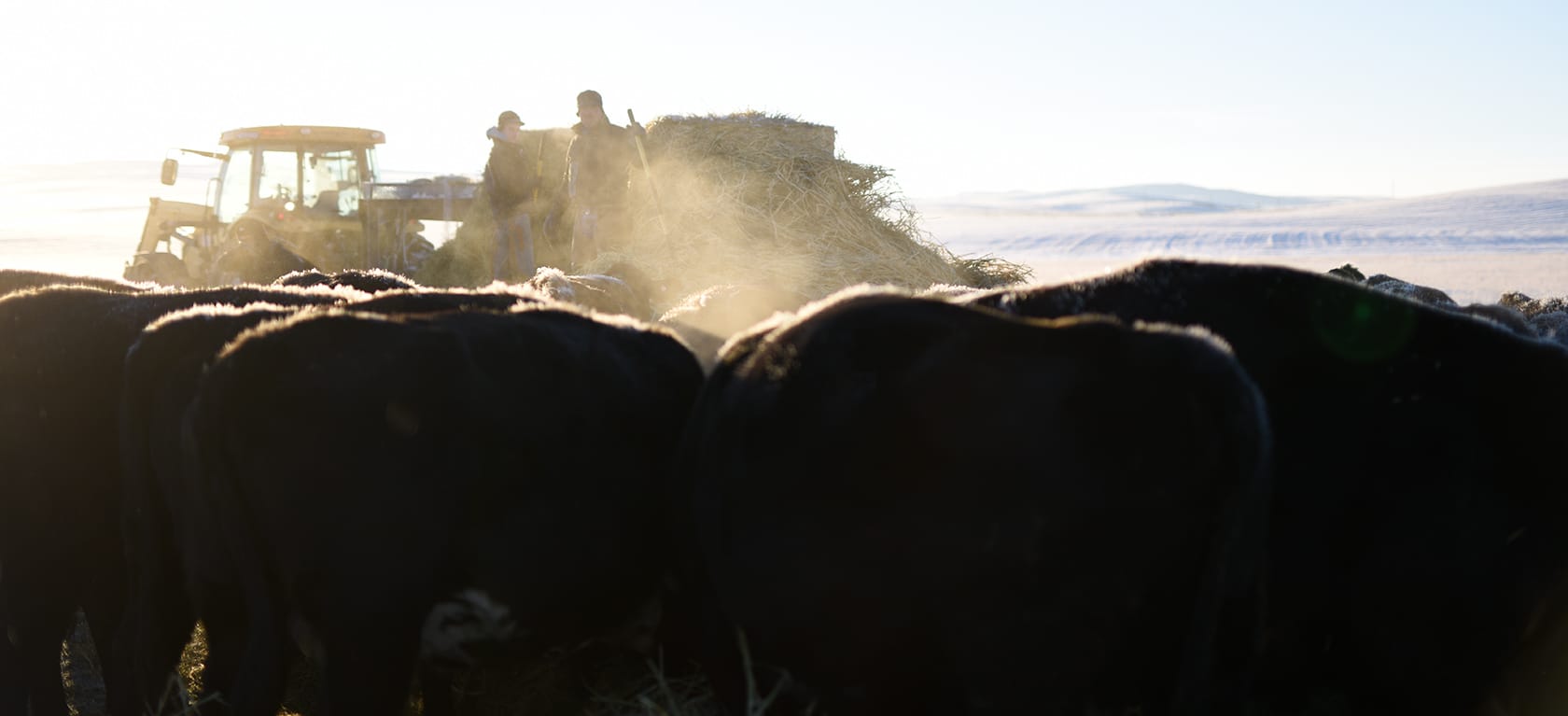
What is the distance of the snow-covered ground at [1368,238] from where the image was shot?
4041cm

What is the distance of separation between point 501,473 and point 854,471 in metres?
0.99

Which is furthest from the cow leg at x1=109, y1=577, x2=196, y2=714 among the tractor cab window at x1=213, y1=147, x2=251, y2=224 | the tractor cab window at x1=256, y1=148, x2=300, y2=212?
the tractor cab window at x1=213, y1=147, x2=251, y2=224

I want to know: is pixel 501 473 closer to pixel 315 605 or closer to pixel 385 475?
pixel 385 475

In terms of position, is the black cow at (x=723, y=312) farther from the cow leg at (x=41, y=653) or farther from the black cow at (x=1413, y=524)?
the black cow at (x=1413, y=524)

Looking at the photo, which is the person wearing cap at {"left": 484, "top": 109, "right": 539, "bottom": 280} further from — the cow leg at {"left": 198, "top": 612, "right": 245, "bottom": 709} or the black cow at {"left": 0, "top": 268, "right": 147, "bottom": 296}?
the cow leg at {"left": 198, "top": 612, "right": 245, "bottom": 709}

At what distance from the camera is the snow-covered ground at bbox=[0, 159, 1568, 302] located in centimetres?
4209

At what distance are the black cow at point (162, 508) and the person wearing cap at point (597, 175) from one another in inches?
333

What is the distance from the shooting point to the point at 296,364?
3.01 metres

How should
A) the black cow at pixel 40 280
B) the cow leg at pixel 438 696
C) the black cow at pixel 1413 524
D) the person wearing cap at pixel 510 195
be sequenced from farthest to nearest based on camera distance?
the person wearing cap at pixel 510 195, the black cow at pixel 40 280, the cow leg at pixel 438 696, the black cow at pixel 1413 524

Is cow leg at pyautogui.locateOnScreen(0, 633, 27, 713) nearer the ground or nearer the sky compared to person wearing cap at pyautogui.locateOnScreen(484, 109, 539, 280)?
nearer the ground

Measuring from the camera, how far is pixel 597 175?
12195 millimetres

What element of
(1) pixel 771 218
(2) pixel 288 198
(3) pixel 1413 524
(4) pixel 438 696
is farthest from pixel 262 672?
(2) pixel 288 198

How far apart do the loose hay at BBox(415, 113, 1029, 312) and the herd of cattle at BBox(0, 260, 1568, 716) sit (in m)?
7.51

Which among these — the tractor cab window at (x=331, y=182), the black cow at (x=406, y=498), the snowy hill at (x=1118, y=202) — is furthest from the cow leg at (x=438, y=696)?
the snowy hill at (x=1118, y=202)
